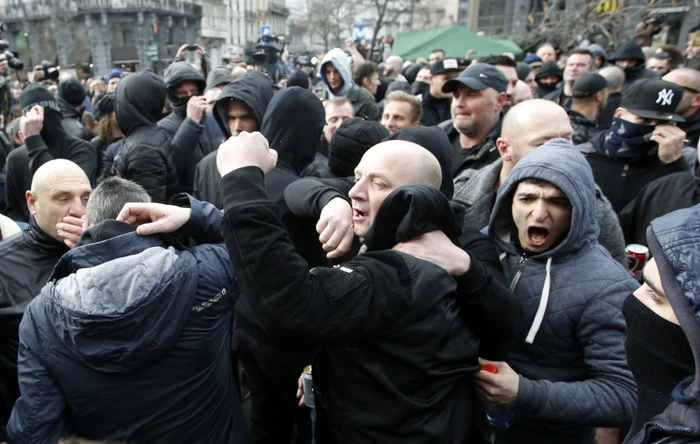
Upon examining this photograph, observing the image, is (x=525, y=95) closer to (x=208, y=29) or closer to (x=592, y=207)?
(x=592, y=207)

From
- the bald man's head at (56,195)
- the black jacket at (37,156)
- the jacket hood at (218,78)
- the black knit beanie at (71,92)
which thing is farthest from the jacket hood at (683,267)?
the black knit beanie at (71,92)

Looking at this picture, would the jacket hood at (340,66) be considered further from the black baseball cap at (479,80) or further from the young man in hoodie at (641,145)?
the young man in hoodie at (641,145)

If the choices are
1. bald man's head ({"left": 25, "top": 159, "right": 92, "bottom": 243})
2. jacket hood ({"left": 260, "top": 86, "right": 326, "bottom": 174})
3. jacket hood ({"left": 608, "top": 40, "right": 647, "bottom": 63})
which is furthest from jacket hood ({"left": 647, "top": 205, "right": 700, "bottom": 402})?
jacket hood ({"left": 608, "top": 40, "right": 647, "bottom": 63})

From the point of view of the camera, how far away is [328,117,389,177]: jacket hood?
2.77 meters

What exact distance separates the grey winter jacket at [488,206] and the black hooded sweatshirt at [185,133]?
7.72ft

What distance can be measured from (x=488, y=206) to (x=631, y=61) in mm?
5943

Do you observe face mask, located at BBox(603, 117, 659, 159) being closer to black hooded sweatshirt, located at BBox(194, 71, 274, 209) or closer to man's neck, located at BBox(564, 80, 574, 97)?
black hooded sweatshirt, located at BBox(194, 71, 274, 209)

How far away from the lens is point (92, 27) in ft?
155

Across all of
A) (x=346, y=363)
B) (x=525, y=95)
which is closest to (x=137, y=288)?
(x=346, y=363)

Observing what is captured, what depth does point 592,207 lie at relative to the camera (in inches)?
73.7

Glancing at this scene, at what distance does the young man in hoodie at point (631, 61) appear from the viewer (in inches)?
271

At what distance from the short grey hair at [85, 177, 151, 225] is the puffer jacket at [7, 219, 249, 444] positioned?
0.19 m

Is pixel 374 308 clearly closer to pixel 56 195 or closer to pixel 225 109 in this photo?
Result: pixel 56 195

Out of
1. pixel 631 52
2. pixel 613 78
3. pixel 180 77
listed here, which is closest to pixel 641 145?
pixel 613 78
